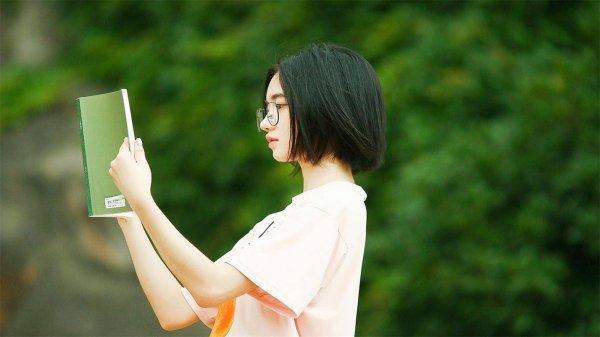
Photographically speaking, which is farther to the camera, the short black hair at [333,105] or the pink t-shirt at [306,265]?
the short black hair at [333,105]

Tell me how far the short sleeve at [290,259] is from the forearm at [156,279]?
9.4 inches

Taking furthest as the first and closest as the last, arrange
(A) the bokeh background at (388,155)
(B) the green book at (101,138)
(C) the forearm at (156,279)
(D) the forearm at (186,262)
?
1. (A) the bokeh background at (388,155)
2. (C) the forearm at (156,279)
3. (B) the green book at (101,138)
4. (D) the forearm at (186,262)

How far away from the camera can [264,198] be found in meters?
5.04

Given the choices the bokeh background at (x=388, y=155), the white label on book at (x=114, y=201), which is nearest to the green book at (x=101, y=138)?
the white label on book at (x=114, y=201)

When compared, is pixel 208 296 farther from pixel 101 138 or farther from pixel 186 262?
pixel 101 138

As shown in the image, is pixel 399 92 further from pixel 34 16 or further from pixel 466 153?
pixel 34 16

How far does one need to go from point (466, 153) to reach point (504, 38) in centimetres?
72

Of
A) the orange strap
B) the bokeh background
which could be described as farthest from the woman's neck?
the bokeh background

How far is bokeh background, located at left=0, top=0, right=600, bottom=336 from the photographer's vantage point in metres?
3.66

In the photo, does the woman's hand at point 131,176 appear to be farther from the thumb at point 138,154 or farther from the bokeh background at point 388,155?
the bokeh background at point 388,155

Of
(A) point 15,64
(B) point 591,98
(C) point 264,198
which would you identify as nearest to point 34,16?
(A) point 15,64

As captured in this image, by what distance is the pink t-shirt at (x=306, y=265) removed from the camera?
1440 millimetres

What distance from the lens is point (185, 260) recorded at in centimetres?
138

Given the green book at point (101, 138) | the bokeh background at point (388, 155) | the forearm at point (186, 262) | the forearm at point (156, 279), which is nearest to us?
the forearm at point (186, 262)
